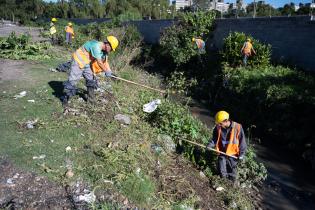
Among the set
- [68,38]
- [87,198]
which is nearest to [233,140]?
[87,198]

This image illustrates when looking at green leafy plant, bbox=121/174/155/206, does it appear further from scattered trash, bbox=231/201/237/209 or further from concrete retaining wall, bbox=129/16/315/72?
concrete retaining wall, bbox=129/16/315/72

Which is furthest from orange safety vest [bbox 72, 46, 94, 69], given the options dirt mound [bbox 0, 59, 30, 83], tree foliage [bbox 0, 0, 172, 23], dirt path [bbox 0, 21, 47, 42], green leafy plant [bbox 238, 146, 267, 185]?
tree foliage [bbox 0, 0, 172, 23]

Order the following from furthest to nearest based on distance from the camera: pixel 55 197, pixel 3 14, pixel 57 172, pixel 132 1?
pixel 3 14
pixel 132 1
pixel 57 172
pixel 55 197

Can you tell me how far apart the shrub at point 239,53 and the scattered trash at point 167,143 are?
263 inches

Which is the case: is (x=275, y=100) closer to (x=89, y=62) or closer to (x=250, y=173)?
(x=250, y=173)

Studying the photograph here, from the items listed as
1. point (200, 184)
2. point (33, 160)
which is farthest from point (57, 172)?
point (200, 184)

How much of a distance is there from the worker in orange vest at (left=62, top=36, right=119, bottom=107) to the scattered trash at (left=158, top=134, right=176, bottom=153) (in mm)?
1615

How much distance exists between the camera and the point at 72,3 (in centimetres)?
5372

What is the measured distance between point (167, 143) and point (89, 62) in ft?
7.58

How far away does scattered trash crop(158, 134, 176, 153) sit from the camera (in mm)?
6423

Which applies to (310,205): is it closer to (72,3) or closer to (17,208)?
(17,208)

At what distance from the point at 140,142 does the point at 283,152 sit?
3748 millimetres

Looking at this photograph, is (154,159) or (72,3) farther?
(72,3)

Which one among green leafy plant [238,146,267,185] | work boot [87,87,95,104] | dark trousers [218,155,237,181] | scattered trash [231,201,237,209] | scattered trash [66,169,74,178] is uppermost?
work boot [87,87,95,104]
